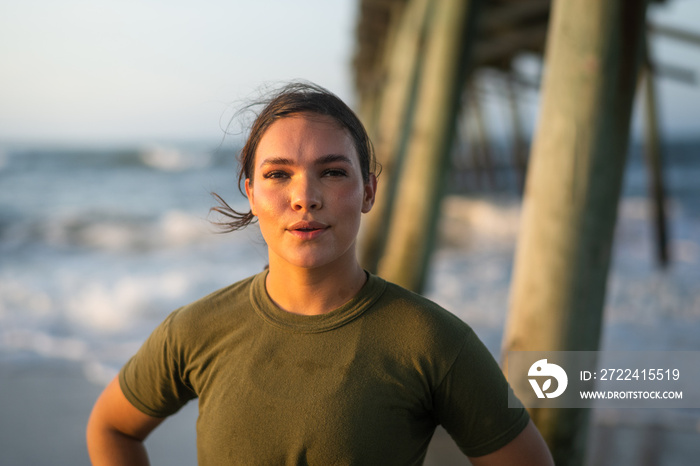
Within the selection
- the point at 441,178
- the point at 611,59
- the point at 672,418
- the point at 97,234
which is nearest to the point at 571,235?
the point at 611,59

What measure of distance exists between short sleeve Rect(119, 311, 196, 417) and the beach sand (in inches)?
66.8

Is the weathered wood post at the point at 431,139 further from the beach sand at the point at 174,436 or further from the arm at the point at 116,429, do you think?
the arm at the point at 116,429

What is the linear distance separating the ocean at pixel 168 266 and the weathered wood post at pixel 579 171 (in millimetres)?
897

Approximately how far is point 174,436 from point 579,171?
244cm

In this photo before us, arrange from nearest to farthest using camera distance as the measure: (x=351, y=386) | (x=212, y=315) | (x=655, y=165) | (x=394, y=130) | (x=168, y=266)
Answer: (x=351, y=386) → (x=212, y=315) → (x=394, y=130) → (x=655, y=165) → (x=168, y=266)

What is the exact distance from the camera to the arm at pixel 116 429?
133 centimetres

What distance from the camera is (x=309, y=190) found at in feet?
3.68

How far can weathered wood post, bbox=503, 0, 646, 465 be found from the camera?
182 centimetres

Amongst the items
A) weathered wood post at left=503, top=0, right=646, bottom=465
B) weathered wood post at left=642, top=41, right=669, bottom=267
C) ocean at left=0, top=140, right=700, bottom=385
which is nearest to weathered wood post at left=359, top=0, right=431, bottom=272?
ocean at left=0, top=140, right=700, bottom=385

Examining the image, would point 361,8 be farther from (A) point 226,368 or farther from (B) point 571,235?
(A) point 226,368

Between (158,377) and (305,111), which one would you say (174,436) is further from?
(305,111)

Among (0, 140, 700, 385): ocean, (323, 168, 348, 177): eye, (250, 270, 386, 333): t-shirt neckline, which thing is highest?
(323, 168, 348, 177): eye

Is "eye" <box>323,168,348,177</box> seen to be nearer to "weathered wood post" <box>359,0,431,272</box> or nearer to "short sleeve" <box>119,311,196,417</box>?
"short sleeve" <box>119,311,196,417</box>

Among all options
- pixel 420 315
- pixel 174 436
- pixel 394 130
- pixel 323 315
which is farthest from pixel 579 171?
pixel 394 130
